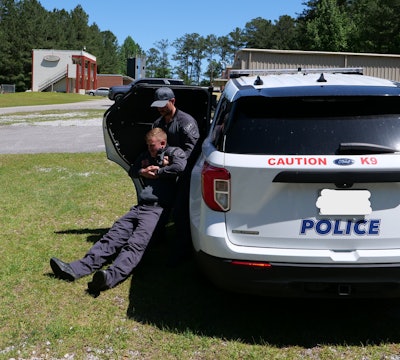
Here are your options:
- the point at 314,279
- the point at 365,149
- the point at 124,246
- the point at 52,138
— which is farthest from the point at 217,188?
the point at 52,138

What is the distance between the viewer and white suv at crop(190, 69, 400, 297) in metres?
3.03

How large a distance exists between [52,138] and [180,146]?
1233 centimetres

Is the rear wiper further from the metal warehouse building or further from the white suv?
the metal warehouse building

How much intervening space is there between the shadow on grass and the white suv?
0.45 metres

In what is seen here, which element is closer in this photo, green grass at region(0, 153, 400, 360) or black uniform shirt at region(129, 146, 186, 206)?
green grass at region(0, 153, 400, 360)

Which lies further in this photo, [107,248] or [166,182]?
[166,182]

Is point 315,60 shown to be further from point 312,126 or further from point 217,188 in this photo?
point 217,188

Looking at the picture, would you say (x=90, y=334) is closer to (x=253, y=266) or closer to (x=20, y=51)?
(x=253, y=266)

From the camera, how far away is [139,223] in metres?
4.60

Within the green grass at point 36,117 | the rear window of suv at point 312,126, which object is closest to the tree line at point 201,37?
the green grass at point 36,117

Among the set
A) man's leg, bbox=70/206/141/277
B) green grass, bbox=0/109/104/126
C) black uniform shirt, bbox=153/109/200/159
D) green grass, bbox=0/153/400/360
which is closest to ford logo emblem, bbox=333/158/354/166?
green grass, bbox=0/153/400/360

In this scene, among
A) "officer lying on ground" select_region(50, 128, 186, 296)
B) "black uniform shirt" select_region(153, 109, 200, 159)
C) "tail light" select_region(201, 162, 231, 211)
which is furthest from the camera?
"black uniform shirt" select_region(153, 109, 200, 159)

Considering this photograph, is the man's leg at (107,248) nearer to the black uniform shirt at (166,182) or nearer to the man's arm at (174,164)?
the black uniform shirt at (166,182)

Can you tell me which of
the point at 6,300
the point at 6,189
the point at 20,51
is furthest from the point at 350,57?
the point at 20,51
